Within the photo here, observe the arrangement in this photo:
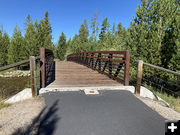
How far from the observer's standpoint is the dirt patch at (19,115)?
2.35 m

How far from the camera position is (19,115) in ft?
9.20

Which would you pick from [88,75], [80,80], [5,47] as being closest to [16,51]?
[5,47]

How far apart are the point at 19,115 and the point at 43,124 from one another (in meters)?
0.77

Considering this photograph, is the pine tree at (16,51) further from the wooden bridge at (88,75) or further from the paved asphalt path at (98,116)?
the paved asphalt path at (98,116)

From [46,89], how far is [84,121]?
2147 mm

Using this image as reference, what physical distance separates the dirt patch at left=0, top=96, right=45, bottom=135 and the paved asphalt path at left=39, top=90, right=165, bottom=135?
247 mm

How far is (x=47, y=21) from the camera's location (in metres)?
49.7

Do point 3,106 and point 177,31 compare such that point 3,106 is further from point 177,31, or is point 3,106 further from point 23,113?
point 177,31

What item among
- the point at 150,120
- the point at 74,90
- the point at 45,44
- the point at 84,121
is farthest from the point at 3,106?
the point at 45,44

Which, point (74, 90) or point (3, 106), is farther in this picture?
point (74, 90)

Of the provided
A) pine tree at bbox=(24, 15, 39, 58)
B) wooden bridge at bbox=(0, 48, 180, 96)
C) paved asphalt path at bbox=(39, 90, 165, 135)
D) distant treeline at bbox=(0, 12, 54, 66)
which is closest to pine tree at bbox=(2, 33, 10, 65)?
distant treeline at bbox=(0, 12, 54, 66)

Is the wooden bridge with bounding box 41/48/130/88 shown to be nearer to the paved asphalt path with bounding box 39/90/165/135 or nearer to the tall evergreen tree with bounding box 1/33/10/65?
the paved asphalt path with bounding box 39/90/165/135

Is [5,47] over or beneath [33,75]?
over

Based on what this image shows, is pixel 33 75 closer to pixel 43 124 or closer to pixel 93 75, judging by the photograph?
pixel 43 124
